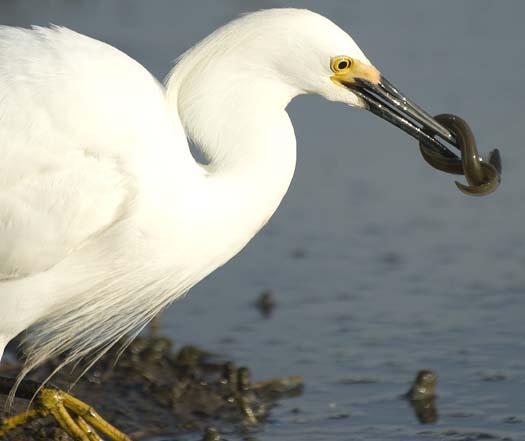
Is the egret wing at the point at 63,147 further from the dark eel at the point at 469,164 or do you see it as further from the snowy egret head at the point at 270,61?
the dark eel at the point at 469,164

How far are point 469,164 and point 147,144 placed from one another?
1500 millimetres

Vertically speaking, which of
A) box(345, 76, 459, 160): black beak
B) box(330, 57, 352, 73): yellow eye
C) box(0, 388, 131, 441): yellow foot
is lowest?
box(0, 388, 131, 441): yellow foot

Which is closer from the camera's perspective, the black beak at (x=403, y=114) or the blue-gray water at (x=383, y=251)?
the black beak at (x=403, y=114)

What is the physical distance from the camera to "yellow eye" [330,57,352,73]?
20.1ft

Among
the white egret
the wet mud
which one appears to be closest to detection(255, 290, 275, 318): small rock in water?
the wet mud

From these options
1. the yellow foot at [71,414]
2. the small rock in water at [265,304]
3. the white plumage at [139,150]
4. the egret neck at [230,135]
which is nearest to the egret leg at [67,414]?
the yellow foot at [71,414]

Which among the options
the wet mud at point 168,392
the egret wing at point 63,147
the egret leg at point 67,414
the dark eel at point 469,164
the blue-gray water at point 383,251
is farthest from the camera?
the blue-gray water at point 383,251

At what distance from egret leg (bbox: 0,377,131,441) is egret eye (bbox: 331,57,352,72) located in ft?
6.85

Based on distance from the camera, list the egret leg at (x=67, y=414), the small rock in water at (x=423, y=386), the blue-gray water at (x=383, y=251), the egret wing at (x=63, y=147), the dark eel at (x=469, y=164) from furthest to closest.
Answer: the blue-gray water at (x=383, y=251), the small rock in water at (x=423, y=386), the egret leg at (x=67, y=414), the dark eel at (x=469, y=164), the egret wing at (x=63, y=147)

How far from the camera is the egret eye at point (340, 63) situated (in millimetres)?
6137

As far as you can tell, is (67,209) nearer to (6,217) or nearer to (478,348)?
(6,217)

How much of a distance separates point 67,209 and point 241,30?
3.71 ft

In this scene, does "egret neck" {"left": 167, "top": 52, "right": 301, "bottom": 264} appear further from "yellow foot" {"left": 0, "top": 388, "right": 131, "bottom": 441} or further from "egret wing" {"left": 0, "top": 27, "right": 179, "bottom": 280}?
"yellow foot" {"left": 0, "top": 388, "right": 131, "bottom": 441}

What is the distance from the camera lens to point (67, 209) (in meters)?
6.02
